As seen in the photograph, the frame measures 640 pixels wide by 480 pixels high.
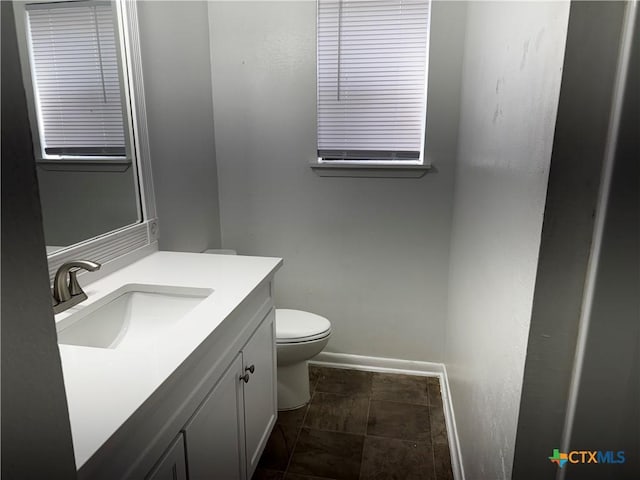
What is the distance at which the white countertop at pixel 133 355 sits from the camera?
788 mm

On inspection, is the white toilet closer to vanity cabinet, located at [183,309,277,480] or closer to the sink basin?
vanity cabinet, located at [183,309,277,480]

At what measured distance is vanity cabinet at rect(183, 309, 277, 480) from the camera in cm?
117

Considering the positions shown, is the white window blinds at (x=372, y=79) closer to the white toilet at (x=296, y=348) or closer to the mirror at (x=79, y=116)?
the white toilet at (x=296, y=348)

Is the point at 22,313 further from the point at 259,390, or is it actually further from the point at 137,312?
the point at 259,390

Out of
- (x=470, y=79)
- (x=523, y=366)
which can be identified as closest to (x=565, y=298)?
(x=523, y=366)

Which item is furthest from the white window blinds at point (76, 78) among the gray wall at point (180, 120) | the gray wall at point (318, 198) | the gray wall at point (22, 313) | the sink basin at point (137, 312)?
the gray wall at point (22, 313)

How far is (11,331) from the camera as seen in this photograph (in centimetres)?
42

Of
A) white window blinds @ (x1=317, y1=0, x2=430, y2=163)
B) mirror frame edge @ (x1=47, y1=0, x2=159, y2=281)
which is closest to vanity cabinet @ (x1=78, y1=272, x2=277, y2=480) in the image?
mirror frame edge @ (x1=47, y1=0, x2=159, y2=281)

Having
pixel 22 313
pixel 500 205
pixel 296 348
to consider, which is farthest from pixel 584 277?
A: pixel 296 348

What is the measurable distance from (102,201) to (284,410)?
4.24ft

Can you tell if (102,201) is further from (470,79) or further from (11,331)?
(470,79)

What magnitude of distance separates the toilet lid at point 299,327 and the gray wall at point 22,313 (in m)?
1.58

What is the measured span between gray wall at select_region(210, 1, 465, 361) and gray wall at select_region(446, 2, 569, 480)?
1.20ft

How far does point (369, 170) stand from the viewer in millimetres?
2279
